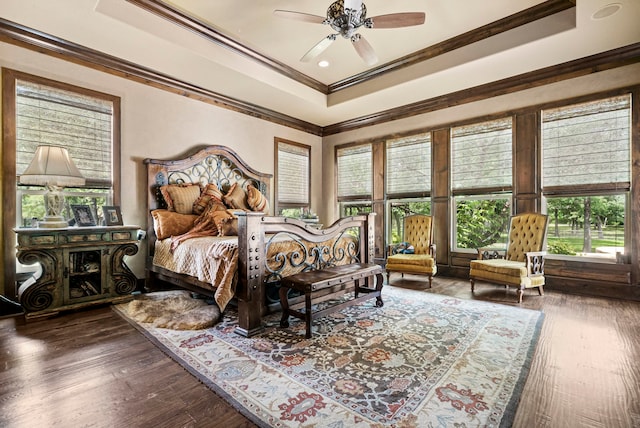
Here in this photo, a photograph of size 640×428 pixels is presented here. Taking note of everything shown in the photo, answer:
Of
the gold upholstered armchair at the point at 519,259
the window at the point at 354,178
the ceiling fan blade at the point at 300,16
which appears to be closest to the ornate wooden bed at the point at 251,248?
the gold upholstered armchair at the point at 519,259

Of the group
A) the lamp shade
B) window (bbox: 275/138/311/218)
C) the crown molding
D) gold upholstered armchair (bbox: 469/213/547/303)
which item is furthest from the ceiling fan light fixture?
gold upholstered armchair (bbox: 469/213/547/303)

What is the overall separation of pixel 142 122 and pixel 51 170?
56.4 inches

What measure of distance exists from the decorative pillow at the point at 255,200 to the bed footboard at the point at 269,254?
1.86 meters

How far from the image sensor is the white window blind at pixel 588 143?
3.81 m

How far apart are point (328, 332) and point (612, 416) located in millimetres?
1795

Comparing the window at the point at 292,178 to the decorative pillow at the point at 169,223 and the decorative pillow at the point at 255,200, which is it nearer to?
the decorative pillow at the point at 255,200

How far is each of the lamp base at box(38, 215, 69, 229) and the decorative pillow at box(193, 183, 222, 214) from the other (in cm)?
146

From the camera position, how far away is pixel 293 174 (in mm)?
6391

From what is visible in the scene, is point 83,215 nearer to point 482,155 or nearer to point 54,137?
point 54,137

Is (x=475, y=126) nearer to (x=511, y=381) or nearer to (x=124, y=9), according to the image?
(x=511, y=381)

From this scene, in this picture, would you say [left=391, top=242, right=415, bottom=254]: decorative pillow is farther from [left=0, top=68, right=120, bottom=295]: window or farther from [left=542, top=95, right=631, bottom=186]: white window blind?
[left=0, top=68, right=120, bottom=295]: window

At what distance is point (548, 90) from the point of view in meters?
4.27

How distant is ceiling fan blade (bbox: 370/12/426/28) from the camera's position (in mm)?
2969

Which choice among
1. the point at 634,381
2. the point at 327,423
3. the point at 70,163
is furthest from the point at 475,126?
the point at 70,163
